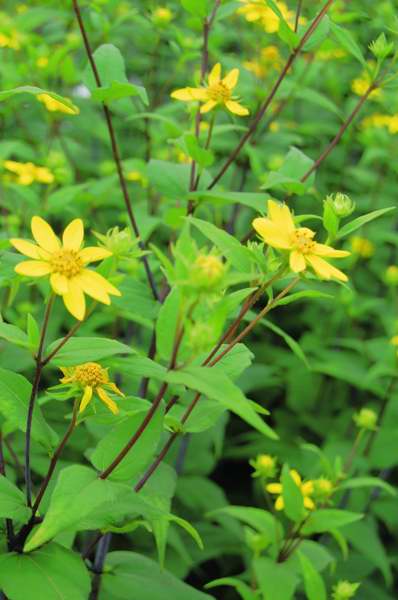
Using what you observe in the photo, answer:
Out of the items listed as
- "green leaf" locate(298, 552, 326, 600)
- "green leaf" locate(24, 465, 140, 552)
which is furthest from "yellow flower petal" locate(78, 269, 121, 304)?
"green leaf" locate(298, 552, 326, 600)

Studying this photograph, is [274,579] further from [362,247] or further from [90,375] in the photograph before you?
[362,247]

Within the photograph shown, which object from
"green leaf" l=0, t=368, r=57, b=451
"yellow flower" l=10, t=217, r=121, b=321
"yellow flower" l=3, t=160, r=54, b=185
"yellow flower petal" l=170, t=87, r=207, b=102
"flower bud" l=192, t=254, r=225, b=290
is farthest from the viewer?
"yellow flower" l=3, t=160, r=54, b=185

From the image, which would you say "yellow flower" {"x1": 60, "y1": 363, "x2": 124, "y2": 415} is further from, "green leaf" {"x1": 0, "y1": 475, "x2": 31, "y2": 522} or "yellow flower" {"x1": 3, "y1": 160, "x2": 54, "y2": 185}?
"yellow flower" {"x1": 3, "y1": 160, "x2": 54, "y2": 185}

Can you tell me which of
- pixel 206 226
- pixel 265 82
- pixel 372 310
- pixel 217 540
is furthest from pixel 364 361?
pixel 206 226

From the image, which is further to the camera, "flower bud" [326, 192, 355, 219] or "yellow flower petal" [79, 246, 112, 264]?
"flower bud" [326, 192, 355, 219]

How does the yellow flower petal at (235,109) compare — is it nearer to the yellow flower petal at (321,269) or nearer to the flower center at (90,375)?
the yellow flower petal at (321,269)

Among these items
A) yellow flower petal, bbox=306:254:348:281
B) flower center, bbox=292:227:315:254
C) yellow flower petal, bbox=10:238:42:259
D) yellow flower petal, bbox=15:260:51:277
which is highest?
flower center, bbox=292:227:315:254

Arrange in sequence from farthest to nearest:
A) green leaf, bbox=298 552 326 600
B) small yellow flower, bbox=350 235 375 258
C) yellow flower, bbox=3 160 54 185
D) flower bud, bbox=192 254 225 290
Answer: small yellow flower, bbox=350 235 375 258
yellow flower, bbox=3 160 54 185
green leaf, bbox=298 552 326 600
flower bud, bbox=192 254 225 290
